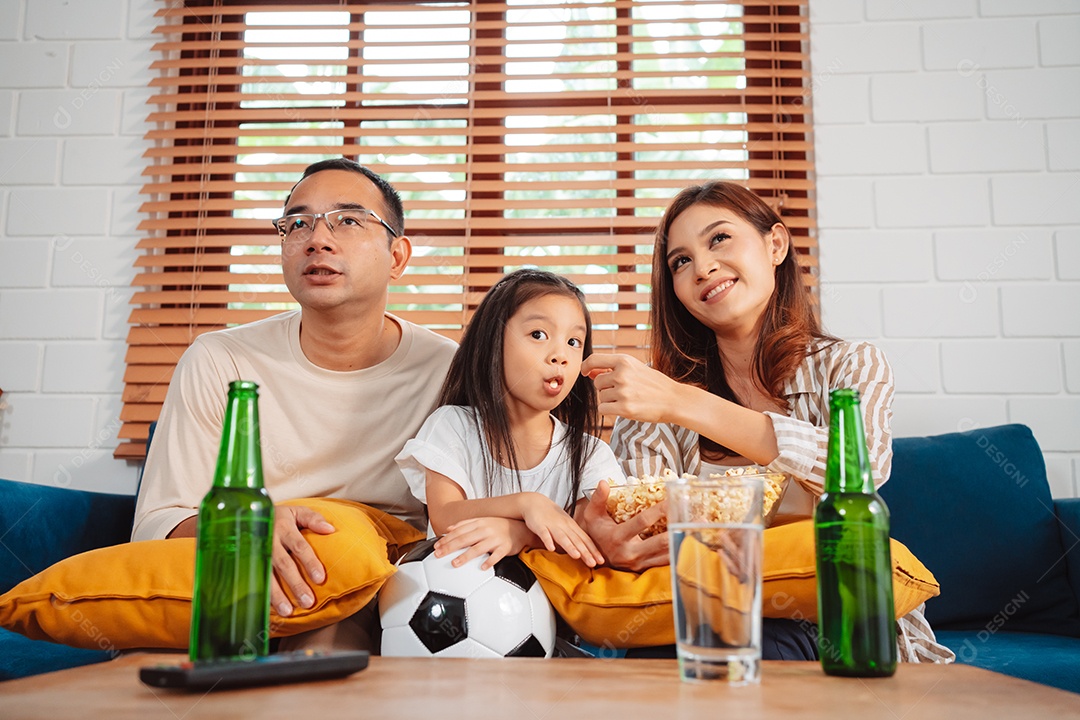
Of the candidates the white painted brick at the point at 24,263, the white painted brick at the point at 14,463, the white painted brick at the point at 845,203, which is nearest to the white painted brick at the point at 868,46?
the white painted brick at the point at 845,203

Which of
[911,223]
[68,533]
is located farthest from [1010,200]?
[68,533]

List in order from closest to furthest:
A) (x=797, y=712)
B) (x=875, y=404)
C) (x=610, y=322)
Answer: (x=797, y=712)
(x=875, y=404)
(x=610, y=322)

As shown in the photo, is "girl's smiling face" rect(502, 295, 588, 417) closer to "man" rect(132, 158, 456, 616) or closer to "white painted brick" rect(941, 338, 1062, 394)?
"man" rect(132, 158, 456, 616)

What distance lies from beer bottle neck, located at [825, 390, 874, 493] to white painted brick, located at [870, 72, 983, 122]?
1943 mm

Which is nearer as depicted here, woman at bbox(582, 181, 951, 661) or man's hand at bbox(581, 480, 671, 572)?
man's hand at bbox(581, 480, 671, 572)

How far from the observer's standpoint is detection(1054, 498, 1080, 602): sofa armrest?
175cm

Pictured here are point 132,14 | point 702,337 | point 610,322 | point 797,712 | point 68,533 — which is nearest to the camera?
point 797,712

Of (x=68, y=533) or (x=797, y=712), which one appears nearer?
(x=797, y=712)

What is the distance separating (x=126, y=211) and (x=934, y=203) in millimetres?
2264

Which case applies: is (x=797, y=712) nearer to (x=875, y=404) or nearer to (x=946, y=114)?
(x=875, y=404)

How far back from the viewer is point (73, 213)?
2.44m

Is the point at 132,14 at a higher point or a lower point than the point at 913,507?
higher

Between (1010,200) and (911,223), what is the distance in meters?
0.27

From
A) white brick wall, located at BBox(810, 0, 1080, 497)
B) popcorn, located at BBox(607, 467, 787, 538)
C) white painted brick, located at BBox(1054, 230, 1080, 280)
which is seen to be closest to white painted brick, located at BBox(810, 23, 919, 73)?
white brick wall, located at BBox(810, 0, 1080, 497)
